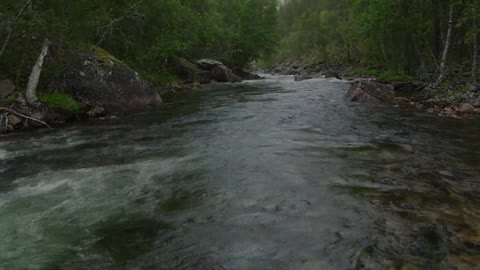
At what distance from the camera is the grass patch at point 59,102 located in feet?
50.5

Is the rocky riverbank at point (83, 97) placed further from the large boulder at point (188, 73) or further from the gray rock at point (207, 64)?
the gray rock at point (207, 64)

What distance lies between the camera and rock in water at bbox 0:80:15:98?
14763mm

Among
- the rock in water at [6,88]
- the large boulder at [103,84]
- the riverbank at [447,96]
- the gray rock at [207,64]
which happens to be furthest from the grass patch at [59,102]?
the gray rock at [207,64]

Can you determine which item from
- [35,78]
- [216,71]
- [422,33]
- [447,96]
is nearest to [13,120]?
[35,78]

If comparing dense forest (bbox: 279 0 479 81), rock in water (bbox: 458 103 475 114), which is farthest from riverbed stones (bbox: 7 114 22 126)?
dense forest (bbox: 279 0 479 81)

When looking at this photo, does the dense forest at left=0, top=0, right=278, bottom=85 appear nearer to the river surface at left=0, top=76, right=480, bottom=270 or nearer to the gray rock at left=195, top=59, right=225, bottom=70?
the gray rock at left=195, top=59, right=225, bottom=70

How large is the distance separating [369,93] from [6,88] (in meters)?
A: 15.2

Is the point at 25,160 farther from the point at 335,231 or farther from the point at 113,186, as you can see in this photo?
the point at 335,231

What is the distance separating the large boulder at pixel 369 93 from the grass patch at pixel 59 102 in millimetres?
11985

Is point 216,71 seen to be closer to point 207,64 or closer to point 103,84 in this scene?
point 207,64

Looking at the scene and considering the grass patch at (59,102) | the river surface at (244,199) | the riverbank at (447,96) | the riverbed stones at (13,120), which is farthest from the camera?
the riverbank at (447,96)

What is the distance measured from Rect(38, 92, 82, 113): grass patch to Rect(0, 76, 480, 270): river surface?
2.81 m

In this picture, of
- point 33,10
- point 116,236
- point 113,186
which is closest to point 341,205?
point 116,236

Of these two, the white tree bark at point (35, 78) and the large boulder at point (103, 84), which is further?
the large boulder at point (103, 84)
